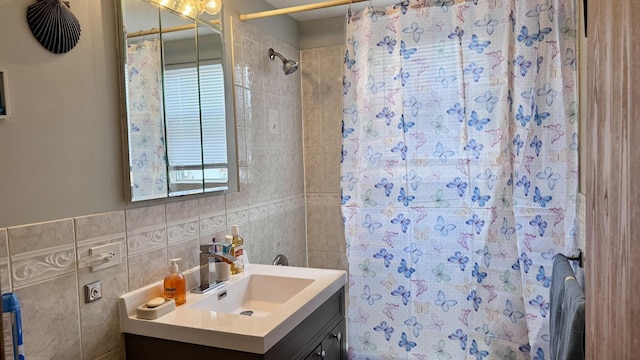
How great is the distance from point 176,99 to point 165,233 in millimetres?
552

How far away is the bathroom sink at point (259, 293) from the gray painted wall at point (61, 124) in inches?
21.8

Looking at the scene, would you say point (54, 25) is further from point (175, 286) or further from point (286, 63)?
point (286, 63)

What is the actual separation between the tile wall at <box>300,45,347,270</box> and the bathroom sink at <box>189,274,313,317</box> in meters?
1.03

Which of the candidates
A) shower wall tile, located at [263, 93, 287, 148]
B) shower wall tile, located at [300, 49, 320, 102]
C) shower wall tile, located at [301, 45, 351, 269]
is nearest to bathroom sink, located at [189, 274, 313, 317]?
shower wall tile, located at [263, 93, 287, 148]

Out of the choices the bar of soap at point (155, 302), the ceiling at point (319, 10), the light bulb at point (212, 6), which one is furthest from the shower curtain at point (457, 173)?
the bar of soap at point (155, 302)

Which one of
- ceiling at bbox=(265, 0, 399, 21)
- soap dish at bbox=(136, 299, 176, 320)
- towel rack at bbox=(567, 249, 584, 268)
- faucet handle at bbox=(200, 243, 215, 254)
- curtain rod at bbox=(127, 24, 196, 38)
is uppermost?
ceiling at bbox=(265, 0, 399, 21)

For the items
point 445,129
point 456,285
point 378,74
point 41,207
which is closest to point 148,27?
point 41,207

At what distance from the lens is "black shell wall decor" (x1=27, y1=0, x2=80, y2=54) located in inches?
49.5

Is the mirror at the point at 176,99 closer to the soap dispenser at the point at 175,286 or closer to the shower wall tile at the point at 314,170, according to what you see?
the soap dispenser at the point at 175,286

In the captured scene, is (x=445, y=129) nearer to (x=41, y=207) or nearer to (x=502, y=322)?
Answer: (x=502, y=322)

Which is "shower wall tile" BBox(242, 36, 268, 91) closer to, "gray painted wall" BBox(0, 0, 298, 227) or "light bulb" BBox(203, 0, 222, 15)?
"light bulb" BBox(203, 0, 222, 15)

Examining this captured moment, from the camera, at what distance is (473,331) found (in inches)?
89.3

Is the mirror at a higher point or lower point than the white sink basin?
higher

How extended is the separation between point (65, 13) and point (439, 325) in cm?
217
